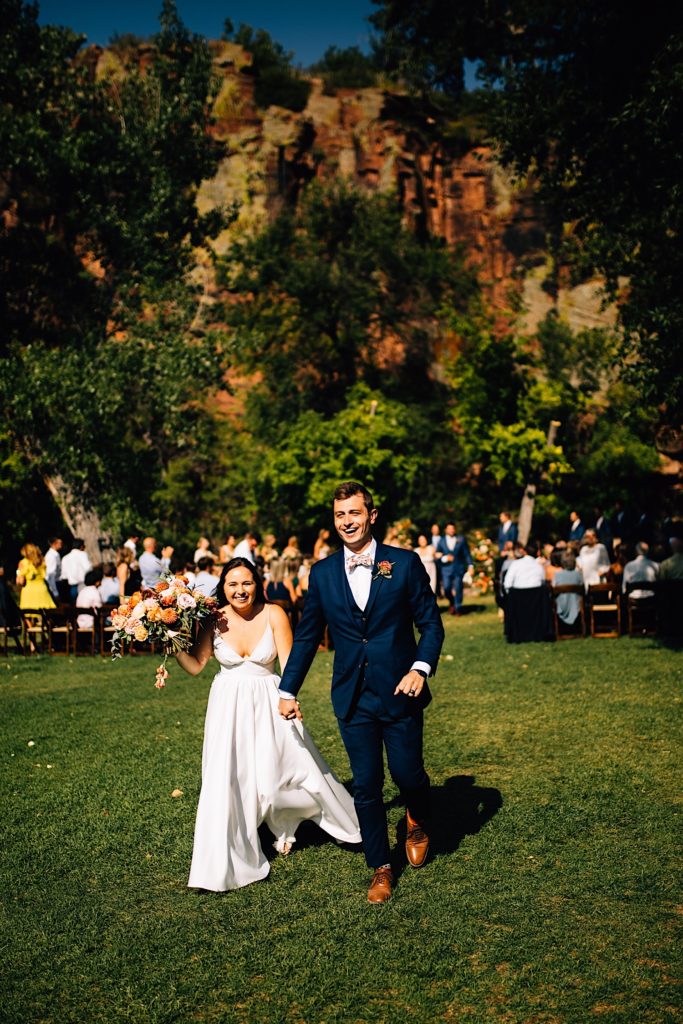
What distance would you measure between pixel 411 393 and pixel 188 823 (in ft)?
131

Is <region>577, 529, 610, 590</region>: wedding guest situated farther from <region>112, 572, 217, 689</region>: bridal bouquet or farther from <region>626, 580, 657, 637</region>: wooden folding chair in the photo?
<region>112, 572, 217, 689</region>: bridal bouquet

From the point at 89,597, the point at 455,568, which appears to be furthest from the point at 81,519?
the point at 455,568

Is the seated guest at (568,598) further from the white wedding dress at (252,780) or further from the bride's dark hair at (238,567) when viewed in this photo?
the bride's dark hair at (238,567)

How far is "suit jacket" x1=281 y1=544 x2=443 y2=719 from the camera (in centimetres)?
560

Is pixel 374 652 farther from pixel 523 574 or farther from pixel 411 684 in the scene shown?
pixel 523 574

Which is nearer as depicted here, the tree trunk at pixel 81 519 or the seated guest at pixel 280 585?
the seated guest at pixel 280 585

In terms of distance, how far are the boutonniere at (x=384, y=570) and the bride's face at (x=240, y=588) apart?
1096 mm

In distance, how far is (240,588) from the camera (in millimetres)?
6344

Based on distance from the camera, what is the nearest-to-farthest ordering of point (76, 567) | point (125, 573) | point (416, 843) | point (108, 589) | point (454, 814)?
point (416, 843) → point (454, 814) → point (125, 573) → point (108, 589) → point (76, 567)

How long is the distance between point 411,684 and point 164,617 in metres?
1.62

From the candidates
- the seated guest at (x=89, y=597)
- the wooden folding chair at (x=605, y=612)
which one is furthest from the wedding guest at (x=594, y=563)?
the seated guest at (x=89, y=597)

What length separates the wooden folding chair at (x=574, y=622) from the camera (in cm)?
1633

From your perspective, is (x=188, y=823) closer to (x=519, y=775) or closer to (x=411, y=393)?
(x=519, y=775)

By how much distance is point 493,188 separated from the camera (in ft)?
180
